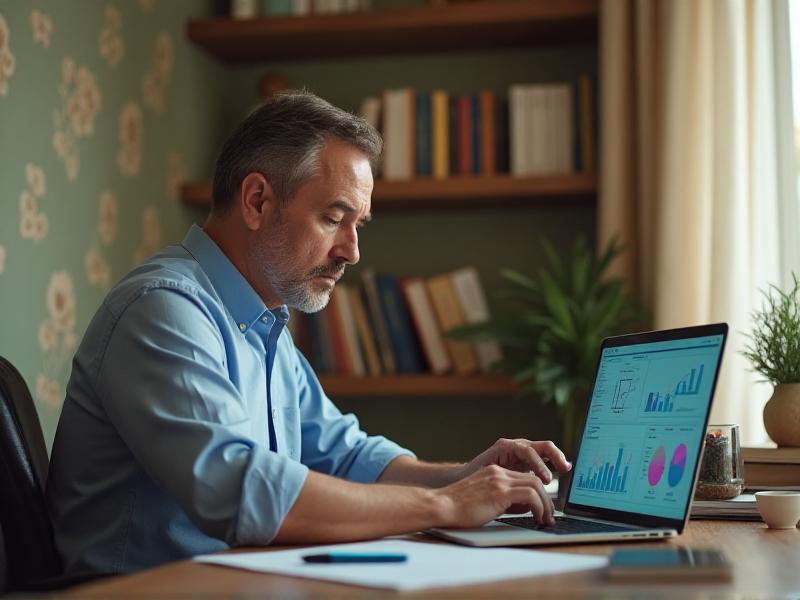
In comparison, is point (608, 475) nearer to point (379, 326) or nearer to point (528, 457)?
point (528, 457)

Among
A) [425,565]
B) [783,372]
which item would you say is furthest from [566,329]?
[425,565]

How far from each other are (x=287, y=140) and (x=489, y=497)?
695 millimetres

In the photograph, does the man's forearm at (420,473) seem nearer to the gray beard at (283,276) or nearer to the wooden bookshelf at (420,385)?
the gray beard at (283,276)

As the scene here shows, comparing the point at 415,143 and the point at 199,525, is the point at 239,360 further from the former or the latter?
the point at 415,143

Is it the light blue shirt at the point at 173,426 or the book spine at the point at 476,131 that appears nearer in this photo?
the light blue shirt at the point at 173,426

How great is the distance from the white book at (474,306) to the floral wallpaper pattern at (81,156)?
0.85m

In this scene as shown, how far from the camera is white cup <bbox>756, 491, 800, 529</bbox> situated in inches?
52.9

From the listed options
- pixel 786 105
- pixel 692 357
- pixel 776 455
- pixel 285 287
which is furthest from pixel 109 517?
pixel 786 105

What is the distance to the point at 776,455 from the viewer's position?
161 centimetres

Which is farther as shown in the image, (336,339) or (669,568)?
(336,339)

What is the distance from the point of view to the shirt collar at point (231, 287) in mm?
1605

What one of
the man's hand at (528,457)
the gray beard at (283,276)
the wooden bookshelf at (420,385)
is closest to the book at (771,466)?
the man's hand at (528,457)

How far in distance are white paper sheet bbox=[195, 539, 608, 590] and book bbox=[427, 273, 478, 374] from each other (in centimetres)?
180

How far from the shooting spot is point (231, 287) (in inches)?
63.6
